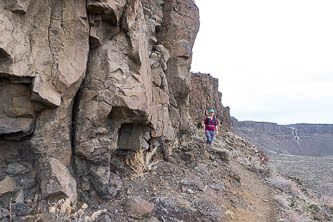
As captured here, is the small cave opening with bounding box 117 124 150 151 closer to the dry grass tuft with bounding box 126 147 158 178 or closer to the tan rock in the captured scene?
the dry grass tuft with bounding box 126 147 158 178

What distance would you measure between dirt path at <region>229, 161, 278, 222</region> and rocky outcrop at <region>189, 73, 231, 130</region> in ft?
27.7

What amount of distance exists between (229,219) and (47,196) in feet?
16.0

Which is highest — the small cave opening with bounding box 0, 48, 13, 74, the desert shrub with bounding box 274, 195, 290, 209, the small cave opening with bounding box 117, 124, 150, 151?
the small cave opening with bounding box 0, 48, 13, 74

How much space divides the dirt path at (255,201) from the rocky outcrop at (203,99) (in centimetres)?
844

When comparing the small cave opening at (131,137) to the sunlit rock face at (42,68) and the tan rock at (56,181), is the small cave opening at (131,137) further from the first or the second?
the tan rock at (56,181)

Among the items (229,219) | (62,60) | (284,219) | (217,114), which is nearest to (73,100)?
(62,60)

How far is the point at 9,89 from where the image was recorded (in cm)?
471

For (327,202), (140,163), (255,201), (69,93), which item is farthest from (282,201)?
(69,93)

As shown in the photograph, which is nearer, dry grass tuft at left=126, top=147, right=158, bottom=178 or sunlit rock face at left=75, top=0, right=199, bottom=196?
sunlit rock face at left=75, top=0, right=199, bottom=196

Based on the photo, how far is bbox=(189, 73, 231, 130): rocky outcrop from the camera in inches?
797

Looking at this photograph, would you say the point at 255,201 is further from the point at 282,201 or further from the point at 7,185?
the point at 7,185

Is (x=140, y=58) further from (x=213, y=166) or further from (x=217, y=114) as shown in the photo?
(x=217, y=114)

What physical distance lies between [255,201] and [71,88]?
24.9 feet

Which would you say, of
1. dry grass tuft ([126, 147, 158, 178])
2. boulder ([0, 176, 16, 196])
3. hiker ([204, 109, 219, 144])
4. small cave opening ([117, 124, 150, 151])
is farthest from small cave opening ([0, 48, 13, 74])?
hiker ([204, 109, 219, 144])
